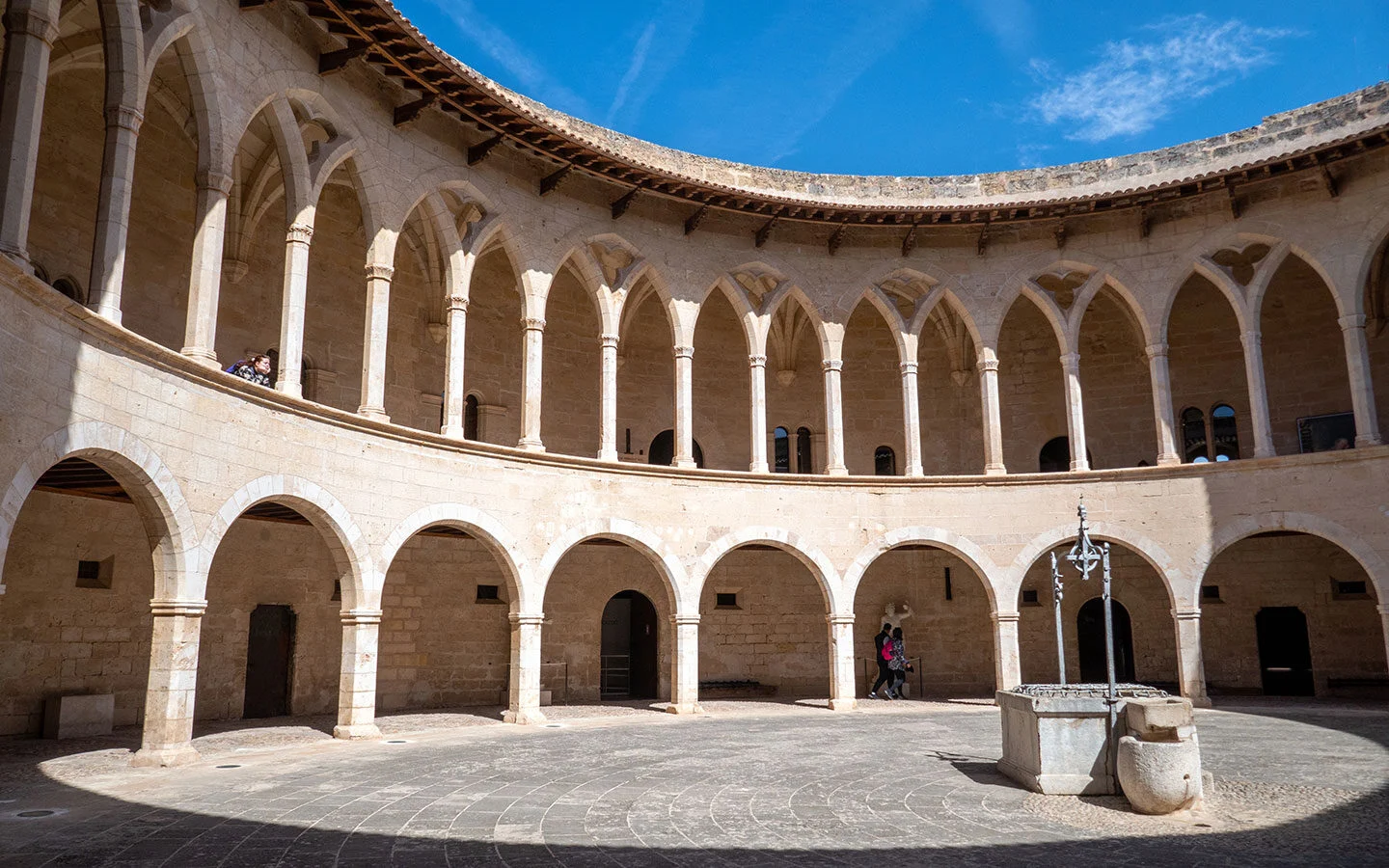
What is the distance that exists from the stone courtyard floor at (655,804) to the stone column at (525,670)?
2082mm

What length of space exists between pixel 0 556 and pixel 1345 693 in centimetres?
2211

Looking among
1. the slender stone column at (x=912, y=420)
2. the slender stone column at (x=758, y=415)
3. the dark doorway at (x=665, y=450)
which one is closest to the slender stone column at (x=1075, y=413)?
the slender stone column at (x=912, y=420)

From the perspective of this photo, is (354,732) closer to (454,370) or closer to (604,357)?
(454,370)

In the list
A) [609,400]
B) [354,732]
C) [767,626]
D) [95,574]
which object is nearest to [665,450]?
[767,626]

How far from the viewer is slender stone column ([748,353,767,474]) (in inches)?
774

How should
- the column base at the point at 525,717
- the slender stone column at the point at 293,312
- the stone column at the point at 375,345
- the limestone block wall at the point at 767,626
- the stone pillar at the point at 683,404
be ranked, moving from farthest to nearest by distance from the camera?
the limestone block wall at the point at 767,626 → the stone pillar at the point at 683,404 → the column base at the point at 525,717 → the stone column at the point at 375,345 → the slender stone column at the point at 293,312

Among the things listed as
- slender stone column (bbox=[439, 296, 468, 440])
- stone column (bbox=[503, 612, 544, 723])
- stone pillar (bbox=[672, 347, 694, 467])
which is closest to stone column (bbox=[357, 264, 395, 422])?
slender stone column (bbox=[439, 296, 468, 440])

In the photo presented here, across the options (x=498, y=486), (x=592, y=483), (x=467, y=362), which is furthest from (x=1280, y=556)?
(x=467, y=362)

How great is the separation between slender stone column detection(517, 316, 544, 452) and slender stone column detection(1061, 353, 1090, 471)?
10553mm

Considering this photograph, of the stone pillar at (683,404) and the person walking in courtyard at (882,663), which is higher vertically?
the stone pillar at (683,404)

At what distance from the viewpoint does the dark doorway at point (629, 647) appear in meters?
21.6

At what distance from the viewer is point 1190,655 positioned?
59.5 feet

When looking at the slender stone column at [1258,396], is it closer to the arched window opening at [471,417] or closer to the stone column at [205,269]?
the arched window opening at [471,417]

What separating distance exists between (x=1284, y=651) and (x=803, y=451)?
10998 mm
